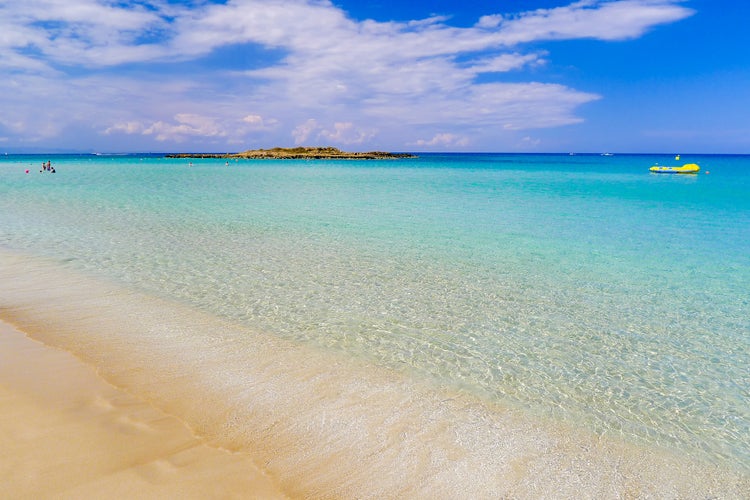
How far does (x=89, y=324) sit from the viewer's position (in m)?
7.21

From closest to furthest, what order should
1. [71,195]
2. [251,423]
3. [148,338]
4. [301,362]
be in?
[251,423]
[301,362]
[148,338]
[71,195]

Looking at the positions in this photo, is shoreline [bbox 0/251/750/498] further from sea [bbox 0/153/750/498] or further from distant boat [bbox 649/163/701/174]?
distant boat [bbox 649/163/701/174]

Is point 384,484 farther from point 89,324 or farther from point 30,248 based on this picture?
point 30,248

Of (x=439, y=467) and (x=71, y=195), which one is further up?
(x=71, y=195)

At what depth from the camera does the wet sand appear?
3.58 m

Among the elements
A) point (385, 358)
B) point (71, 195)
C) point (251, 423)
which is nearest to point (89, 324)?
point (251, 423)

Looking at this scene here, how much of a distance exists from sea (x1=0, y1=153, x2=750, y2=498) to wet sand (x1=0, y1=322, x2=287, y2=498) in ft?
0.88

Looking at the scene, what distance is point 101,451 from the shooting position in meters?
3.99

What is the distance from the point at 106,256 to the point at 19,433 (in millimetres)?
8876

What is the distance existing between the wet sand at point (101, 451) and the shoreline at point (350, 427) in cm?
21

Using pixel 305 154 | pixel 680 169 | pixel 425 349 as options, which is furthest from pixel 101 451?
pixel 305 154

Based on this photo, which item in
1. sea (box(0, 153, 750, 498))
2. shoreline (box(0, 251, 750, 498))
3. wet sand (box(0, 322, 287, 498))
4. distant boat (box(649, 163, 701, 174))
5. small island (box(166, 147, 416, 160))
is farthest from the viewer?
small island (box(166, 147, 416, 160))

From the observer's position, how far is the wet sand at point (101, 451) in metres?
3.58

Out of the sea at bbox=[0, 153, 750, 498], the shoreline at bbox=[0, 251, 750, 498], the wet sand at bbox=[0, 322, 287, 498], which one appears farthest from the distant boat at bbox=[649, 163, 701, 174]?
the wet sand at bbox=[0, 322, 287, 498]
